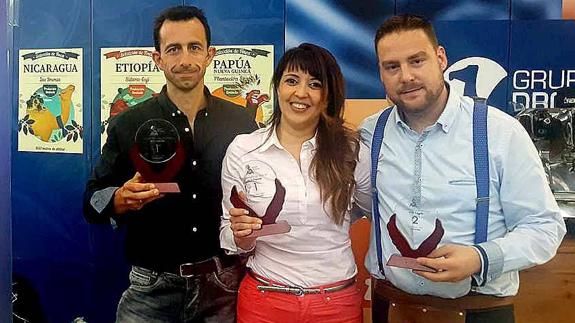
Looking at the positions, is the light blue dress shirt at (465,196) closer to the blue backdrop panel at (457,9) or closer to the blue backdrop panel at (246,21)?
the blue backdrop panel at (457,9)

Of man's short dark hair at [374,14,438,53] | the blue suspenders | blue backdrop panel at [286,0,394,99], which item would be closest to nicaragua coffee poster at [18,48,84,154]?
blue backdrop panel at [286,0,394,99]

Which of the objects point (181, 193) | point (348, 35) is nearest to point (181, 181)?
point (181, 193)

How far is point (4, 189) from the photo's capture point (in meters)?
1.64

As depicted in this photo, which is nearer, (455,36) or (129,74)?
(455,36)

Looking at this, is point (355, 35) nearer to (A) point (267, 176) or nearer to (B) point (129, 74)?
(A) point (267, 176)


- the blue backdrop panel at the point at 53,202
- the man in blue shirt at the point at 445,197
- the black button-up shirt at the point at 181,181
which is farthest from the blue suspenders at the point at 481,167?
the blue backdrop panel at the point at 53,202

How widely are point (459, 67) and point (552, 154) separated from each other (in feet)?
1.19

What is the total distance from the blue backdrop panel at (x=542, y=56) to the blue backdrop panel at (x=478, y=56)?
32 millimetres

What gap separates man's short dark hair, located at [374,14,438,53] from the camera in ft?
5.07

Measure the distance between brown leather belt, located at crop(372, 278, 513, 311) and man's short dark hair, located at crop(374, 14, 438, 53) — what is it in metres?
0.70

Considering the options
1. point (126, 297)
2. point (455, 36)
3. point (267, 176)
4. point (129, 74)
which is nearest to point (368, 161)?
point (267, 176)

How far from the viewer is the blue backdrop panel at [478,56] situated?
5.30 feet

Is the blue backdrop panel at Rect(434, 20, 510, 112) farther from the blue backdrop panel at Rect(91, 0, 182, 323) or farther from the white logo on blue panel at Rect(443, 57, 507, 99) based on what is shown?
the blue backdrop panel at Rect(91, 0, 182, 323)

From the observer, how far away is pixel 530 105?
1.62 metres
